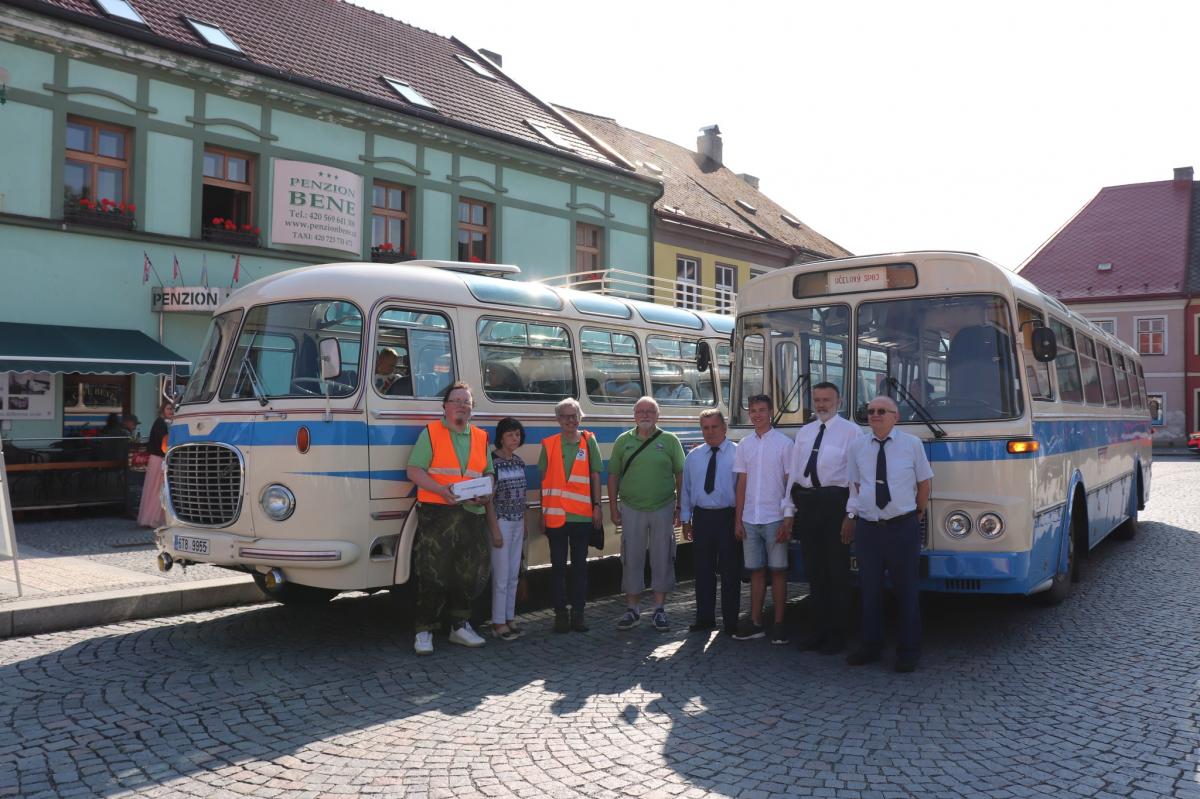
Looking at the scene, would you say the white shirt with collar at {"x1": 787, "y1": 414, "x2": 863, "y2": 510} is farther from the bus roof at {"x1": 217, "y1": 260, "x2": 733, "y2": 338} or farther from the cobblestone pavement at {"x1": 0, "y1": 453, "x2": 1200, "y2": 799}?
the bus roof at {"x1": 217, "y1": 260, "x2": 733, "y2": 338}

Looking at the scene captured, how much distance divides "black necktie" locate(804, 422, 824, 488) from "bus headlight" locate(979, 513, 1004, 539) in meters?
1.15

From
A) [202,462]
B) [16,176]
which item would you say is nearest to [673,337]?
[202,462]

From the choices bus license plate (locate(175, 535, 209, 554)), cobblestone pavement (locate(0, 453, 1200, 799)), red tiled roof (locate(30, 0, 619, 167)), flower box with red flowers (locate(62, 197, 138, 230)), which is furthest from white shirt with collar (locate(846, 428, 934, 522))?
red tiled roof (locate(30, 0, 619, 167))

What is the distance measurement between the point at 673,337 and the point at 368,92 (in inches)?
470

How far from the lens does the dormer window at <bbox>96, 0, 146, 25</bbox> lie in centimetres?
1674

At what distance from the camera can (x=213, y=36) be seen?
18.5m

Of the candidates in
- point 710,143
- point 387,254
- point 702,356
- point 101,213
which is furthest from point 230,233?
point 710,143

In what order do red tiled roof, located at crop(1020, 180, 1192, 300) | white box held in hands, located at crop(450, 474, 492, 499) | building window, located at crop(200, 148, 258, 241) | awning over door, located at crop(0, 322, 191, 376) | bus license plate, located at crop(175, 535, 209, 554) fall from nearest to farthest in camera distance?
white box held in hands, located at crop(450, 474, 492, 499), bus license plate, located at crop(175, 535, 209, 554), awning over door, located at crop(0, 322, 191, 376), building window, located at crop(200, 148, 258, 241), red tiled roof, located at crop(1020, 180, 1192, 300)

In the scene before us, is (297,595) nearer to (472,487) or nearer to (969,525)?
(472,487)

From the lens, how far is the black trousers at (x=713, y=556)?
8055mm

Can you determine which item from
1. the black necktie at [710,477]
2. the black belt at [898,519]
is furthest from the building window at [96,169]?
the black belt at [898,519]

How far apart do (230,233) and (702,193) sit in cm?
1925

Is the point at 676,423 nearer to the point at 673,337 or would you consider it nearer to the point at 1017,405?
the point at 673,337

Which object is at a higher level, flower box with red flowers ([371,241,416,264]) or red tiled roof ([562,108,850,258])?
red tiled roof ([562,108,850,258])
